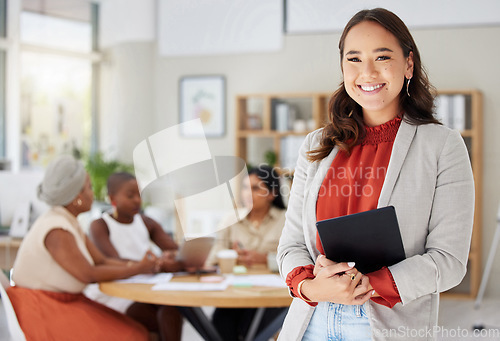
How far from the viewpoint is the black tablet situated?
1123 mm

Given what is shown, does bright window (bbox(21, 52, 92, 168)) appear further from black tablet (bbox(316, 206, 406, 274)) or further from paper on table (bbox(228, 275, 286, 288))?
black tablet (bbox(316, 206, 406, 274))

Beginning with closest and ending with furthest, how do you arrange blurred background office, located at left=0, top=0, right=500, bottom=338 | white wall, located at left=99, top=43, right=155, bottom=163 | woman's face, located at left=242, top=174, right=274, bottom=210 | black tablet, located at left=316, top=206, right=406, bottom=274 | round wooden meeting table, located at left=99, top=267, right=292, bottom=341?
black tablet, located at left=316, top=206, right=406, bottom=274, round wooden meeting table, located at left=99, top=267, right=292, bottom=341, woman's face, located at left=242, top=174, right=274, bottom=210, blurred background office, located at left=0, top=0, right=500, bottom=338, white wall, located at left=99, top=43, right=155, bottom=163

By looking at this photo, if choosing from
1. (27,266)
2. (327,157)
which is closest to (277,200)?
(27,266)

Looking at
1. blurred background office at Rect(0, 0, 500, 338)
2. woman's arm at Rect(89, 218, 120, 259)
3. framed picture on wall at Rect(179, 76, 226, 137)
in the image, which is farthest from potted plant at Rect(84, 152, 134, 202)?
woman's arm at Rect(89, 218, 120, 259)

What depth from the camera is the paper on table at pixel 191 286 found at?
7.68ft

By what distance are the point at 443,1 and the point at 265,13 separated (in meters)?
2.12

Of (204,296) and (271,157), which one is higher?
(271,157)

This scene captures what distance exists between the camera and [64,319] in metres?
2.34

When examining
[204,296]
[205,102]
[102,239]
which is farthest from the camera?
[205,102]

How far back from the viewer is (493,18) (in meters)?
4.29

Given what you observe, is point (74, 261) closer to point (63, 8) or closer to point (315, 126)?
point (315, 126)

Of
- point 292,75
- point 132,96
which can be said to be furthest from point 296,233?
point 132,96

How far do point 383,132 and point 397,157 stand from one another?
0.36 feet

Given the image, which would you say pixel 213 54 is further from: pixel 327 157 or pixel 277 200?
pixel 327 157
